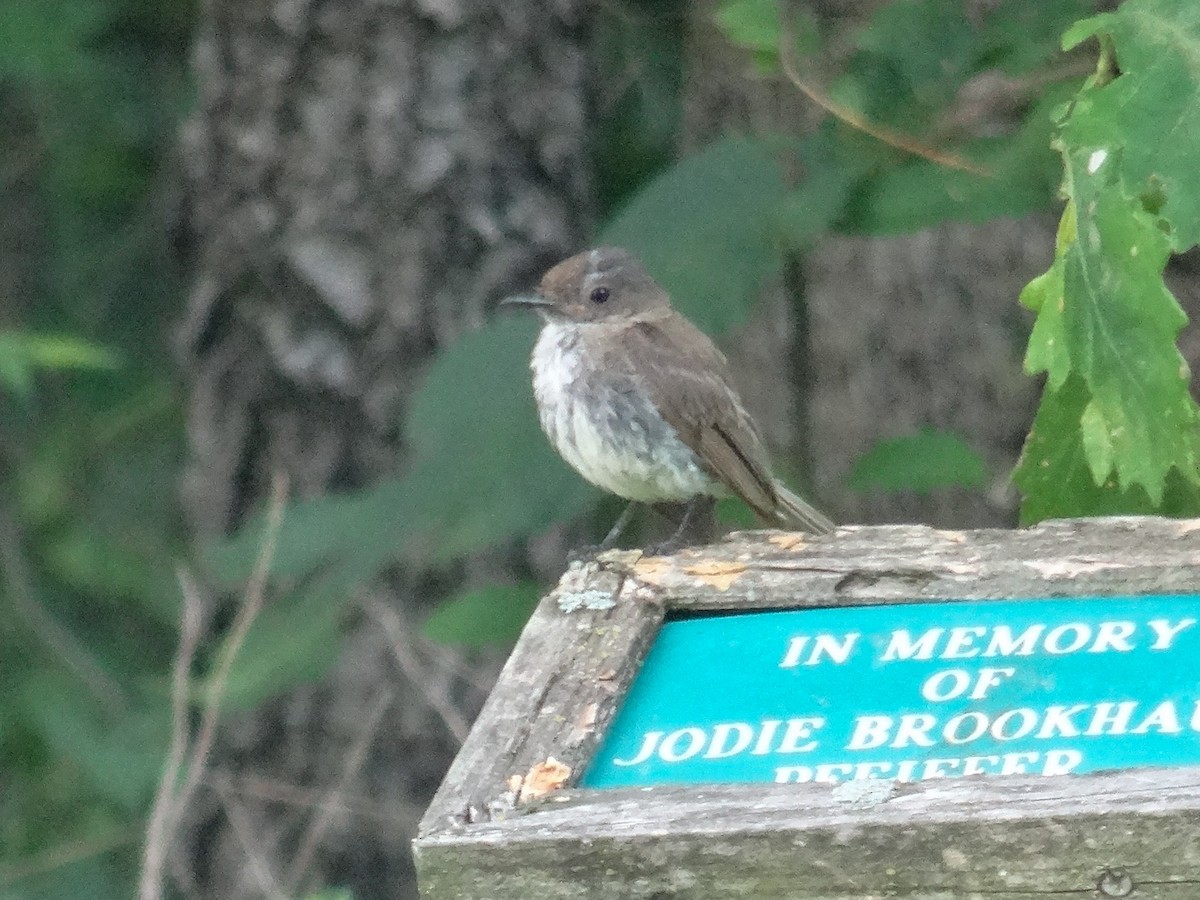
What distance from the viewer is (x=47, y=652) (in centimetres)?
514

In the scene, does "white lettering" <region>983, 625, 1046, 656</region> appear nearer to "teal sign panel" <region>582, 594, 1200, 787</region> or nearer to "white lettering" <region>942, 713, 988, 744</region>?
"teal sign panel" <region>582, 594, 1200, 787</region>

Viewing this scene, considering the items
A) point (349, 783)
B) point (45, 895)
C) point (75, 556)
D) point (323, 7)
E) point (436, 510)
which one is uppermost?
point (323, 7)

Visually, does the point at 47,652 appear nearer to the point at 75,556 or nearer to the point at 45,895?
the point at 75,556

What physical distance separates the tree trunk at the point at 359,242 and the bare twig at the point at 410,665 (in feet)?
0.12

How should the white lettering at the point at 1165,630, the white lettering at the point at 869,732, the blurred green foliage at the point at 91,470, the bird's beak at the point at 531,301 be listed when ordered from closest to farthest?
1. the white lettering at the point at 869,732
2. the white lettering at the point at 1165,630
3. the bird's beak at the point at 531,301
4. the blurred green foliage at the point at 91,470

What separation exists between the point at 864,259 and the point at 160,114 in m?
2.07

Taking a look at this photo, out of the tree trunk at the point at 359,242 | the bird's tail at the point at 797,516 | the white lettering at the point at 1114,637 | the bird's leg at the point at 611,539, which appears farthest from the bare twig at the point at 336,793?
the white lettering at the point at 1114,637

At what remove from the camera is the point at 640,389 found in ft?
12.0

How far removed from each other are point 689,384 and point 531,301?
15.1 inches

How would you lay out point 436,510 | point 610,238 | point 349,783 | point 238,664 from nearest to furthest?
point 436,510
point 610,238
point 238,664
point 349,783

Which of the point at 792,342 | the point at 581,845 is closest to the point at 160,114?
the point at 792,342

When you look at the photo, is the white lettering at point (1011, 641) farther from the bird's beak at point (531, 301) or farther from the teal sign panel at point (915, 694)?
the bird's beak at point (531, 301)

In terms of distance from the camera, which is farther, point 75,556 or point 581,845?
point 75,556

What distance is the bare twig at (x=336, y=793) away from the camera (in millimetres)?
4156
